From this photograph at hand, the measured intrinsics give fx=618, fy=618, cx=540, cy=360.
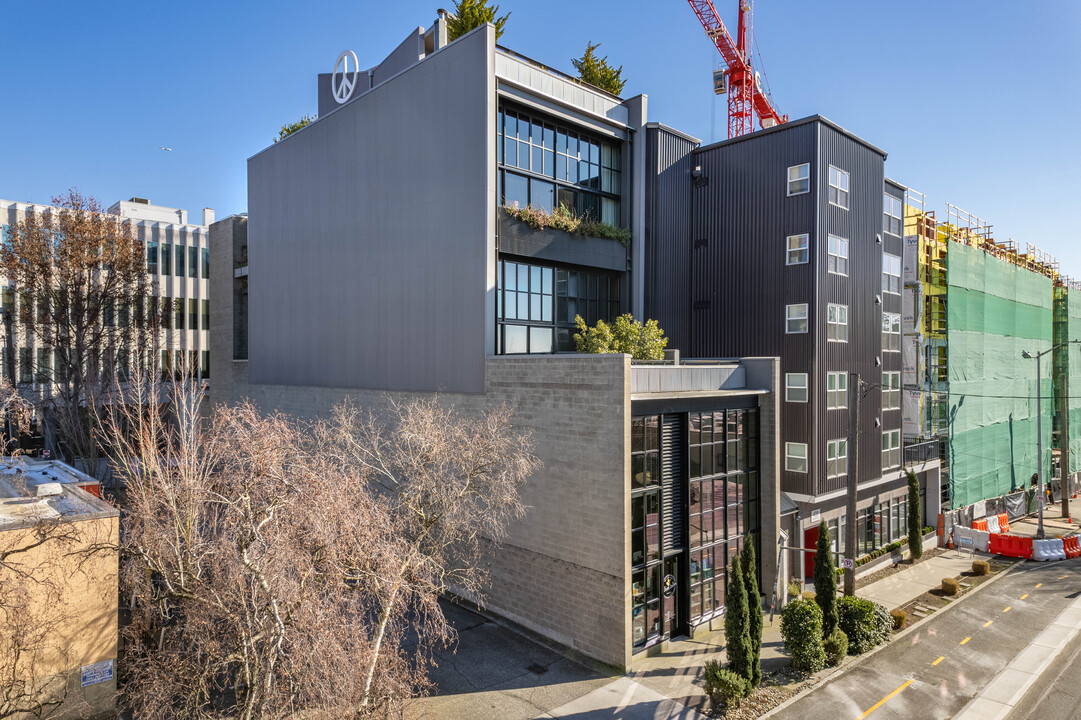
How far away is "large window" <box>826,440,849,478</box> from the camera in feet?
80.7

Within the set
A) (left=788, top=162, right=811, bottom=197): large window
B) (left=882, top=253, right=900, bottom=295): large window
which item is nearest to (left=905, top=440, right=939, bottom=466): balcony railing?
(left=882, top=253, right=900, bottom=295): large window

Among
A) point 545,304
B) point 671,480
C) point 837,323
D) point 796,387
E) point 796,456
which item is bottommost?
point 796,456

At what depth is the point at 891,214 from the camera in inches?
1210

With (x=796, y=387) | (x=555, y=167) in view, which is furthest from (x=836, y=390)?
(x=555, y=167)

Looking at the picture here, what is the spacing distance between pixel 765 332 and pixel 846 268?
14.5 ft

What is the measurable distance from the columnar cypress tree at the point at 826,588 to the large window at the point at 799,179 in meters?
13.3

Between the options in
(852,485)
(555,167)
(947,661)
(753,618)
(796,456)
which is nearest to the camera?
(753,618)

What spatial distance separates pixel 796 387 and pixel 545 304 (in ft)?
33.9

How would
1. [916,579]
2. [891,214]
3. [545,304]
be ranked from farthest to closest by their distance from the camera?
[891,214], [916,579], [545,304]

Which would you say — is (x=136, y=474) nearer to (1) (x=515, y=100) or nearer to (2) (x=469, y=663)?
(2) (x=469, y=663)

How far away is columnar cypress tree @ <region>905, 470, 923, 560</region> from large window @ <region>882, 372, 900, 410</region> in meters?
3.64

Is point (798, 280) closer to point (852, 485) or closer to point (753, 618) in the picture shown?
point (852, 485)

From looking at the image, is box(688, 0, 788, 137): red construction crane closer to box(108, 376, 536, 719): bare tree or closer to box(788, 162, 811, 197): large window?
box(788, 162, 811, 197): large window

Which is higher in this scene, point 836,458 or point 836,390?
point 836,390
